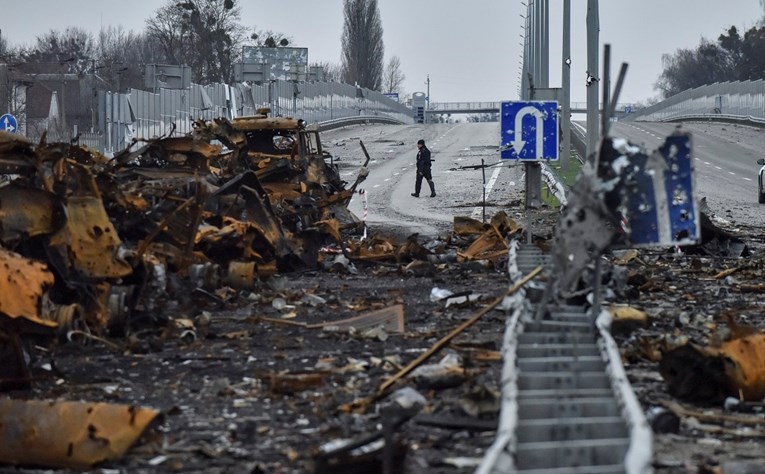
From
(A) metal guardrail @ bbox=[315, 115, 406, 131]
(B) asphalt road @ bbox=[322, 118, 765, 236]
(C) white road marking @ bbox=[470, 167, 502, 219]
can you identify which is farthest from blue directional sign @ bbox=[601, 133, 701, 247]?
(A) metal guardrail @ bbox=[315, 115, 406, 131]

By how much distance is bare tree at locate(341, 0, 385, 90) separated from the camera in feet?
508

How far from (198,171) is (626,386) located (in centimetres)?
1478

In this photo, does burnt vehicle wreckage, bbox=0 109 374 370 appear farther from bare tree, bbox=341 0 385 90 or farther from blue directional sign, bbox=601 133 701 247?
bare tree, bbox=341 0 385 90

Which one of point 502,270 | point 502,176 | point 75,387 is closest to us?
point 75,387

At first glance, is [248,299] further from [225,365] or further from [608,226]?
[608,226]

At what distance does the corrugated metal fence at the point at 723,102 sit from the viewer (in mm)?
88938

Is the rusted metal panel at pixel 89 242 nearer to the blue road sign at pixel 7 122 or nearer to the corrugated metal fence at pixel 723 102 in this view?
the blue road sign at pixel 7 122

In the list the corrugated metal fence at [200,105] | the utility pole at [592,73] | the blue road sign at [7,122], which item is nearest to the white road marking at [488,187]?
the utility pole at [592,73]

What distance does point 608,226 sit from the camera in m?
8.98

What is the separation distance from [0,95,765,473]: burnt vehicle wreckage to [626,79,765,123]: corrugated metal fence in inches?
2662

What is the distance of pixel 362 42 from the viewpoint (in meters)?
157

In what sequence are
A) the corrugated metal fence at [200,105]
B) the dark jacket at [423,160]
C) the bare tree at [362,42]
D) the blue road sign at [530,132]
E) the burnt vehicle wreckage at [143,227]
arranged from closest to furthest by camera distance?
1. the burnt vehicle wreckage at [143,227]
2. the blue road sign at [530,132]
3. the dark jacket at [423,160]
4. the corrugated metal fence at [200,105]
5. the bare tree at [362,42]

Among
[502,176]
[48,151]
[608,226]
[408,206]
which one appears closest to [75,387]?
[608,226]

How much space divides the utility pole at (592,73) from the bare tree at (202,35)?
5670 cm
